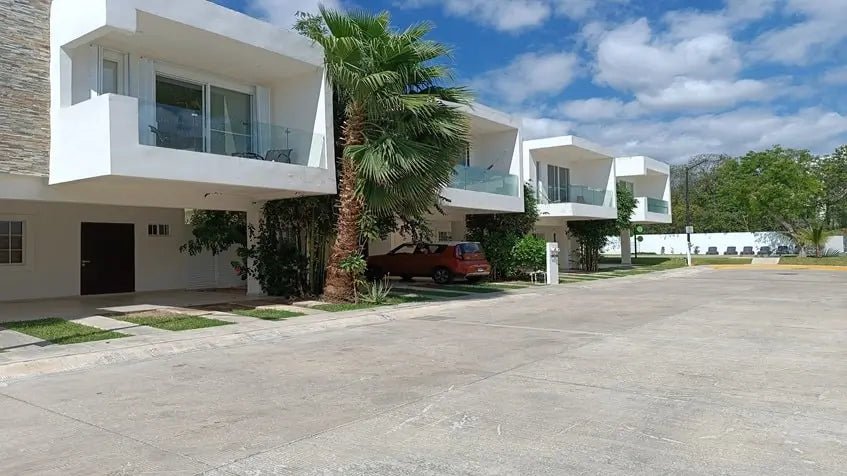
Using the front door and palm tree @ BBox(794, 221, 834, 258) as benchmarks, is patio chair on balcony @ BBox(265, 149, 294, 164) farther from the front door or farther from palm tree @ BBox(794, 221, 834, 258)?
palm tree @ BBox(794, 221, 834, 258)

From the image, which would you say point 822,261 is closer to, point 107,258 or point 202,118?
point 202,118

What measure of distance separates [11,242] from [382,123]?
10.2 metres

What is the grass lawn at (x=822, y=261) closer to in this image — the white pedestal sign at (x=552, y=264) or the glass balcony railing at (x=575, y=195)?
the glass balcony railing at (x=575, y=195)

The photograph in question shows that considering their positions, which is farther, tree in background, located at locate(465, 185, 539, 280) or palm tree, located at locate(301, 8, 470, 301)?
tree in background, located at locate(465, 185, 539, 280)

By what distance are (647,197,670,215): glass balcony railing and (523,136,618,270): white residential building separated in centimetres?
667

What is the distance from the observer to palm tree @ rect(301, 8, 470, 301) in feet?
50.2

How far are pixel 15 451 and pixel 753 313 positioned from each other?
14.4 metres

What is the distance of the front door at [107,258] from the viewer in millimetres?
18219

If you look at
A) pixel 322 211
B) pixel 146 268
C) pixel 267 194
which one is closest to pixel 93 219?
pixel 146 268

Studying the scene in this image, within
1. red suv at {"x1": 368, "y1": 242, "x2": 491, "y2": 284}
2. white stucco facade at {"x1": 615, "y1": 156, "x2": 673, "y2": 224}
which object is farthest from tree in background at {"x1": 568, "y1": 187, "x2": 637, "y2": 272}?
red suv at {"x1": 368, "y1": 242, "x2": 491, "y2": 284}

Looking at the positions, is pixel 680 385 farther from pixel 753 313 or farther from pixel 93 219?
pixel 93 219

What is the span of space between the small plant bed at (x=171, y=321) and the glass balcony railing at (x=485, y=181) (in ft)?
33.3

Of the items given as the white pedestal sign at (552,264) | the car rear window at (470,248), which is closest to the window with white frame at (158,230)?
the car rear window at (470,248)

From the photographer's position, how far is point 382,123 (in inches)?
634
